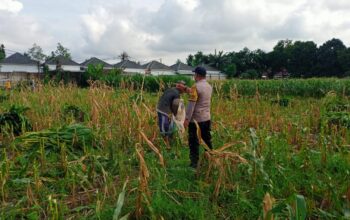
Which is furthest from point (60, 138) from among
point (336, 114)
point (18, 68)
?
point (18, 68)

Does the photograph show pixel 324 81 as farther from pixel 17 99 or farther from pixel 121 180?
pixel 121 180

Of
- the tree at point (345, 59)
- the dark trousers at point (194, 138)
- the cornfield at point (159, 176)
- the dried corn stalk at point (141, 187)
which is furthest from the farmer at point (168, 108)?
the tree at point (345, 59)

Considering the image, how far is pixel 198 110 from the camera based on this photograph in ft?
13.8

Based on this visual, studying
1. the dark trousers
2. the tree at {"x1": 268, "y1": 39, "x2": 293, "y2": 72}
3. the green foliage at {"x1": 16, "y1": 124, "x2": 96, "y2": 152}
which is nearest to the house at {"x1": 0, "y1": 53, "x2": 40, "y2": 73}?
the tree at {"x1": 268, "y1": 39, "x2": 293, "y2": 72}

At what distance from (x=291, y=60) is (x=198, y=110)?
49.0 meters

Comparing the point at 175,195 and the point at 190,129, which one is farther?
the point at 190,129

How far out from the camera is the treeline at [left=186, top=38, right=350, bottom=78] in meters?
45.8

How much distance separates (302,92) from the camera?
17.5 m

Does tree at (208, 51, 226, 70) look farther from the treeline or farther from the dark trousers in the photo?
the dark trousers

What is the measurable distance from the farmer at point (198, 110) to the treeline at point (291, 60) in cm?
4189

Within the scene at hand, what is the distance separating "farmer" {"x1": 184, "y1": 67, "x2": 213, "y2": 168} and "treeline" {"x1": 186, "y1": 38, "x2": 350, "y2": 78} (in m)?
41.9

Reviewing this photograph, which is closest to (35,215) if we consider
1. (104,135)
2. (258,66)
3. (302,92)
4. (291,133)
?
(104,135)

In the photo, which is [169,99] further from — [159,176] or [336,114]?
[336,114]

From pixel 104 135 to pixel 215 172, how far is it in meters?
2.14
